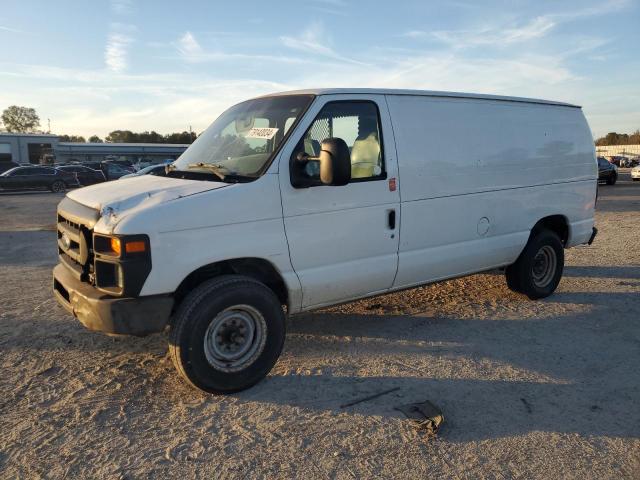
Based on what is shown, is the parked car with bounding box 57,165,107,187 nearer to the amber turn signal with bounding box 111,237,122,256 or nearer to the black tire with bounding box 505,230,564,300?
the black tire with bounding box 505,230,564,300

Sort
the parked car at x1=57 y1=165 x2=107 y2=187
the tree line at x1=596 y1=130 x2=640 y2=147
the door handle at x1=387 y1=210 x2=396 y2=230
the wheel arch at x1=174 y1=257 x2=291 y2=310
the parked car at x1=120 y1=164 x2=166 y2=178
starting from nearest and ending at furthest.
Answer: the wheel arch at x1=174 y1=257 x2=291 y2=310, the door handle at x1=387 y1=210 x2=396 y2=230, the parked car at x1=120 y1=164 x2=166 y2=178, the parked car at x1=57 y1=165 x2=107 y2=187, the tree line at x1=596 y1=130 x2=640 y2=147

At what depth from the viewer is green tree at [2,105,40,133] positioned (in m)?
107

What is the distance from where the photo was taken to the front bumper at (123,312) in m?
3.36

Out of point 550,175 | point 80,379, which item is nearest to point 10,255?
point 80,379

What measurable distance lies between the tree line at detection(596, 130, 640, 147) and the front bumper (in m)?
91.6

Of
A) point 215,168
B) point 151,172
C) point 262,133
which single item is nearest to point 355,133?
point 262,133

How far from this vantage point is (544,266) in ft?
20.2

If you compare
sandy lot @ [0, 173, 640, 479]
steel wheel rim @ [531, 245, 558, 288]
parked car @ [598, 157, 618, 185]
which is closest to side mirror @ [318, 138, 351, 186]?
sandy lot @ [0, 173, 640, 479]

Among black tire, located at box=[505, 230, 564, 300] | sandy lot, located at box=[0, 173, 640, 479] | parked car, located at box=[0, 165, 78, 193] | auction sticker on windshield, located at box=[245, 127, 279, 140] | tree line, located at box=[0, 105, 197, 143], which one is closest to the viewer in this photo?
sandy lot, located at box=[0, 173, 640, 479]

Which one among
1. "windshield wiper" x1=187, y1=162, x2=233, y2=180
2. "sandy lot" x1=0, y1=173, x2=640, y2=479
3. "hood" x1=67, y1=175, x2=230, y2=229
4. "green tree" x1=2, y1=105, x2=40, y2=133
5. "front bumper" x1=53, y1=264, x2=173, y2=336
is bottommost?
"sandy lot" x1=0, y1=173, x2=640, y2=479

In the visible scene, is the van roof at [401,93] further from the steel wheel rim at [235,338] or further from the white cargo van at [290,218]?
the steel wheel rim at [235,338]

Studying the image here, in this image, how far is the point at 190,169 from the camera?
171 inches

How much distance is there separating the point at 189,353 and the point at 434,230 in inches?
99.3

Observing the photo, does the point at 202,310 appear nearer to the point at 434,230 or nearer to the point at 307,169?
the point at 307,169
